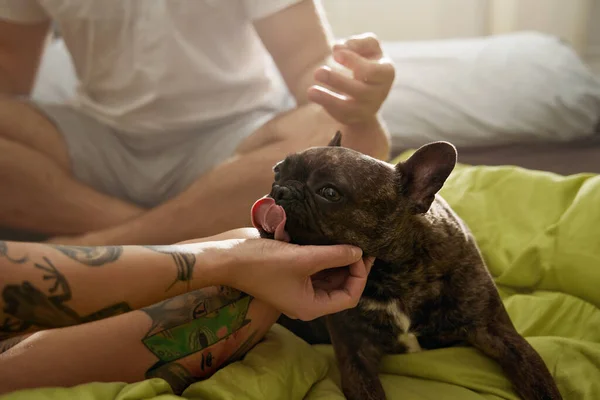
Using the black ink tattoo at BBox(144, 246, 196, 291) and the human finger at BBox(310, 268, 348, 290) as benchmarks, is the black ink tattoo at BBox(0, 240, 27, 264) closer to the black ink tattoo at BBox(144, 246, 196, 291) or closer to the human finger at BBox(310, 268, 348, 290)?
the black ink tattoo at BBox(144, 246, 196, 291)

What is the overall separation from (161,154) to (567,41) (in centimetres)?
196

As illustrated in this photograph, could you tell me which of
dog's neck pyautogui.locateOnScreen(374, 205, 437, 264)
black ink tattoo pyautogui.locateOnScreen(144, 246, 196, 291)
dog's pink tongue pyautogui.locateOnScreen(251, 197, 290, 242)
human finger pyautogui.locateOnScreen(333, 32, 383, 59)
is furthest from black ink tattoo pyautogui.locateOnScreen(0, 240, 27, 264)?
human finger pyautogui.locateOnScreen(333, 32, 383, 59)

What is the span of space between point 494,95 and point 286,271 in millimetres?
1661

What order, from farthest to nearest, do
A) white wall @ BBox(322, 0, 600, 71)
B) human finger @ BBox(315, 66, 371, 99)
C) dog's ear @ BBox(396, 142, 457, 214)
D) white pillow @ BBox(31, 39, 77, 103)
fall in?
1. white wall @ BBox(322, 0, 600, 71)
2. white pillow @ BBox(31, 39, 77, 103)
3. human finger @ BBox(315, 66, 371, 99)
4. dog's ear @ BBox(396, 142, 457, 214)

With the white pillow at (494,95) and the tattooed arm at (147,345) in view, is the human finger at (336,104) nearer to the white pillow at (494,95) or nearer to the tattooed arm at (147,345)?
the tattooed arm at (147,345)

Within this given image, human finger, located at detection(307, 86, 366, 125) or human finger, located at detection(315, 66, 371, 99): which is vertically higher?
human finger, located at detection(315, 66, 371, 99)

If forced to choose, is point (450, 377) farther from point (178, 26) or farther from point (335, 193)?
point (178, 26)

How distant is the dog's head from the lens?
1.08 meters

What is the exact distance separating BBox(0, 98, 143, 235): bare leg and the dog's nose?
83cm

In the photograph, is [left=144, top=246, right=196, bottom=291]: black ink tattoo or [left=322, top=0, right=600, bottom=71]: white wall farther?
[left=322, top=0, right=600, bottom=71]: white wall

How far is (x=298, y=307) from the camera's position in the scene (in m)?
1.04

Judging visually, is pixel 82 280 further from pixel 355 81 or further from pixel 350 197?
pixel 355 81

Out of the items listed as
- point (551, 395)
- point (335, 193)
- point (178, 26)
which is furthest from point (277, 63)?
point (551, 395)

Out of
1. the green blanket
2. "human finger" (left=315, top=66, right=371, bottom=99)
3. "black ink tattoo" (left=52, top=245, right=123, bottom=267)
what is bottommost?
the green blanket
